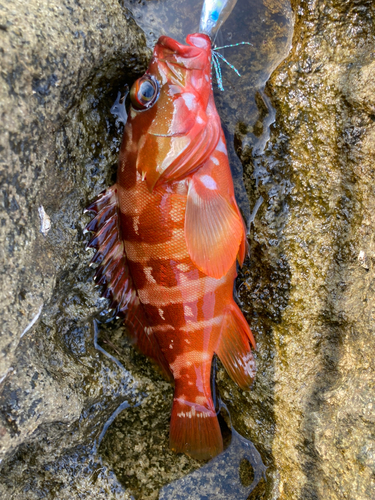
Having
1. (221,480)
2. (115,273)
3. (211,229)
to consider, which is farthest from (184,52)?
(221,480)

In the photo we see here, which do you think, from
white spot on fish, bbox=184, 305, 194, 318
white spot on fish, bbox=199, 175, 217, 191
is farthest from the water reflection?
white spot on fish, bbox=199, 175, 217, 191

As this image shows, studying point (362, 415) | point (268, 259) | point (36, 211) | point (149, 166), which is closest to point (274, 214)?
point (268, 259)

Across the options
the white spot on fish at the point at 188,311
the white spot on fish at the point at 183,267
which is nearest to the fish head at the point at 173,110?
the white spot on fish at the point at 183,267

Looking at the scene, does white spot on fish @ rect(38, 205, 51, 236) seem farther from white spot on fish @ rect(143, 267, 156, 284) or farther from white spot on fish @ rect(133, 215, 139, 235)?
white spot on fish @ rect(143, 267, 156, 284)

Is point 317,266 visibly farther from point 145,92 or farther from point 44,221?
point 44,221

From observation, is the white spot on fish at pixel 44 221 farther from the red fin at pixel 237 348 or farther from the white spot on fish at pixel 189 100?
the red fin at pixel 237 348

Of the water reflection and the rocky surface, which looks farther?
the water reflection
